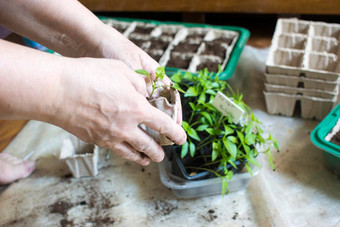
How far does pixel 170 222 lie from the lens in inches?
36.1

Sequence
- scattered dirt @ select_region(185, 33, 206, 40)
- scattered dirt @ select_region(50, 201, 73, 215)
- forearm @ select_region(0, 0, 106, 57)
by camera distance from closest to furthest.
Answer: forearm @ select_region(0, 0, 106, 57) → scattered dirt @ select_region(50, 201, 73, 215) → scattered dirt @ select_region(185, 33, 206, 40)

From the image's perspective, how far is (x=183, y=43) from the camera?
4.71 ft

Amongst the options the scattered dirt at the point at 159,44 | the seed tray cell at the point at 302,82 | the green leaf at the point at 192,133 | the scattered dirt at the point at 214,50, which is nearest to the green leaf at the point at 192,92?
the green leaf at the point at 192,133

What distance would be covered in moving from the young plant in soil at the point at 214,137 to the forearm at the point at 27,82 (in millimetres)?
373

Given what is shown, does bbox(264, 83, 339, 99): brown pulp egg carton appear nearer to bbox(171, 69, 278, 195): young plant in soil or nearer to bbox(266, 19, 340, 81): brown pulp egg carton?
bbox(266, 19, 340, 81): brown pulp egg carton

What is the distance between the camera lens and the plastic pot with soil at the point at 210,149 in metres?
0.86

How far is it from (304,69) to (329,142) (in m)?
0.28

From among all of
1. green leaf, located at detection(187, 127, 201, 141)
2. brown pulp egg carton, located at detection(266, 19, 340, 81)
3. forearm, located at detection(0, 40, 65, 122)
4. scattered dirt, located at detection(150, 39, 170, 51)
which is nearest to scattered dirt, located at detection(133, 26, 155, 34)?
scattered dirt, located at detection(150, 39, 170, 51)

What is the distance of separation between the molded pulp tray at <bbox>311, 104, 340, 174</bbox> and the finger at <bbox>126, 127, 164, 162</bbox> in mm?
502

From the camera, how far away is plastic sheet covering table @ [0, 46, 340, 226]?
92 cm

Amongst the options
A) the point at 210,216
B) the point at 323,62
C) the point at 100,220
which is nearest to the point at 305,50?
the point at 323,62

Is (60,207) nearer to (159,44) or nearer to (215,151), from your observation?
(215,151)

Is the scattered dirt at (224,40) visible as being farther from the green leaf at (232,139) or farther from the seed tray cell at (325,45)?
the green leaf at (232,139)

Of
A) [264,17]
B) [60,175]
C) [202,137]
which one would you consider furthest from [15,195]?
[264,17]
